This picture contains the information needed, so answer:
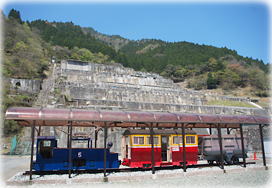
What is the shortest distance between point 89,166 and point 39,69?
4906 centimetres

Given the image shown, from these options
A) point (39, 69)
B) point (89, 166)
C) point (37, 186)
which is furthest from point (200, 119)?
point (39, 69)

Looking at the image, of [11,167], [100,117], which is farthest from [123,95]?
[100,117]

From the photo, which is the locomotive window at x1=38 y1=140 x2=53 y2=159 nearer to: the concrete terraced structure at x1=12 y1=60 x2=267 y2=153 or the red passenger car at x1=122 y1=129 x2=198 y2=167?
the red passenger car at x1=122 y1=129 x2=198 y2=167

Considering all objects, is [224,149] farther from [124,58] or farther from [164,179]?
[124,58]

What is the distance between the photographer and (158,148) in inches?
580

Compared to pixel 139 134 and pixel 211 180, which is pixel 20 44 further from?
pixel 211 180

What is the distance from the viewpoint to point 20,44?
5341 cm

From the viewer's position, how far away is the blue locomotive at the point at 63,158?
504 inches

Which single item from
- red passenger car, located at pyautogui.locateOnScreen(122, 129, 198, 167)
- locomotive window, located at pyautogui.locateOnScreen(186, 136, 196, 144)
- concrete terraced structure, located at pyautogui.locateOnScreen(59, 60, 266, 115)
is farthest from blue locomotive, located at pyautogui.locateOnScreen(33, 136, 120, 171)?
concrete terraced structure, located at pyautogui.locateOnScreen(59, 60, 266, 115)

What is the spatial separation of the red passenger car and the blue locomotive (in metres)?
1.25

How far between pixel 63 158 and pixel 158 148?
5698mm

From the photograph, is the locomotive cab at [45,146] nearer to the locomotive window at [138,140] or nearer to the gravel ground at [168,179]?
the gravel ground at [168,179]

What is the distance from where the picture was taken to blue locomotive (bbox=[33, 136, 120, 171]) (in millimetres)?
12789

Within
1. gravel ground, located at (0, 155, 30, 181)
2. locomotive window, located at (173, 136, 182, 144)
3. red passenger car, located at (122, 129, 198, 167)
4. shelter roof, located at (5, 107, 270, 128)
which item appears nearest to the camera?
shelter roof, located at (5, 107, 270, 128)
